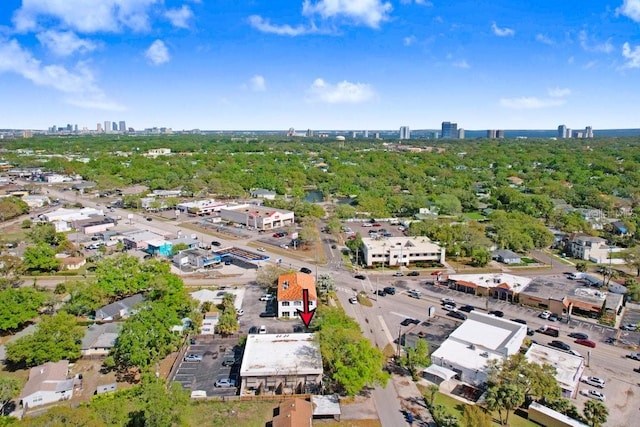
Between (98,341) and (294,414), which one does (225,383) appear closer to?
(294,414)

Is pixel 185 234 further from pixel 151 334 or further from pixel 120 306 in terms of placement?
pixel 151 334

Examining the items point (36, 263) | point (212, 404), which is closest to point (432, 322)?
point (212, 404)

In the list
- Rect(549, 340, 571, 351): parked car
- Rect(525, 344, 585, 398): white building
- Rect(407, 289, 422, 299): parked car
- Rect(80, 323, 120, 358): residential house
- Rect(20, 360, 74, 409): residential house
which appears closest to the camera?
Rect(20, 360, 74, 409): residential house

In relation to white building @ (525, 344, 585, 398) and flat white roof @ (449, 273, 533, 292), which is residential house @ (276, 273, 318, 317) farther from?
white building @ (525, 344, 585, 398)

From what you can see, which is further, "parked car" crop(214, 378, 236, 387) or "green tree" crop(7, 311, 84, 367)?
"green tree" crop(7, 311, 84, 367)

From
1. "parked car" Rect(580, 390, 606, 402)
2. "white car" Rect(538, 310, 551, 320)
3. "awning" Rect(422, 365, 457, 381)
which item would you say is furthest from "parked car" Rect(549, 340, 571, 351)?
"awning" Rect(422, 365, 457, 381)

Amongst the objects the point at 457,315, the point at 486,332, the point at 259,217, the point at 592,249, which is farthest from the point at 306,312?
the point at 592,249
